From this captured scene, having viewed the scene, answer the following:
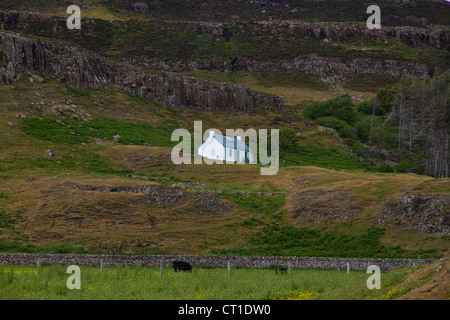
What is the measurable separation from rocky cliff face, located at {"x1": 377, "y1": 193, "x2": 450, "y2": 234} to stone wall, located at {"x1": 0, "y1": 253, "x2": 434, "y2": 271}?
28.8 feet

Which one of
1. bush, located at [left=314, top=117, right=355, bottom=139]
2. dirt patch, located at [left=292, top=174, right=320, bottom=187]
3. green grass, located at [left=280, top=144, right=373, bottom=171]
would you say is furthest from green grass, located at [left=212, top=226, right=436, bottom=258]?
bush, located at [left=314, top=117, right=355, bottom=139]

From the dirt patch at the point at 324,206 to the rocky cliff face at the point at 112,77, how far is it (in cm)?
4919

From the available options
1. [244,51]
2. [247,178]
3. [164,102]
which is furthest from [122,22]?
[247,178]

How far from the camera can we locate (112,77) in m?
96.6

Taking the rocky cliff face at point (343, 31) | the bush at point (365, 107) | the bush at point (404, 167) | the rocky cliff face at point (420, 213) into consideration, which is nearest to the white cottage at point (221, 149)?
the bush at point (404, 167)

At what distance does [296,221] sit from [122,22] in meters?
139

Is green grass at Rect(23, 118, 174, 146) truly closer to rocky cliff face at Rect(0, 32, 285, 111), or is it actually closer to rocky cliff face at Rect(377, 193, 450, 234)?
rocky cliff face at Rect(0, 32, 285, 111)

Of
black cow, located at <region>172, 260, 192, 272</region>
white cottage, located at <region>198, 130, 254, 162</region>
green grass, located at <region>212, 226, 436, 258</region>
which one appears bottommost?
green grass, located at <region>212, 226, 436, 258</region>

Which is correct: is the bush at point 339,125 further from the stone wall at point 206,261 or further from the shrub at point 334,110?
the stone wall at point 206,261

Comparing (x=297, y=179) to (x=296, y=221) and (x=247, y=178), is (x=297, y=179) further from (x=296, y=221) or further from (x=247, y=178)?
(x=296, y=221)

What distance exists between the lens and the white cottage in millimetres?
75562

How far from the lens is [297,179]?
59.1 m

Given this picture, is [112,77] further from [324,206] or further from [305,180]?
[324,206]

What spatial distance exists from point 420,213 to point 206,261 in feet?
63.4
